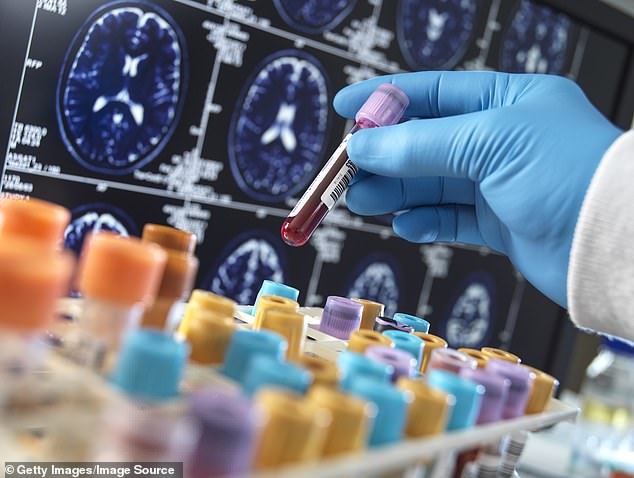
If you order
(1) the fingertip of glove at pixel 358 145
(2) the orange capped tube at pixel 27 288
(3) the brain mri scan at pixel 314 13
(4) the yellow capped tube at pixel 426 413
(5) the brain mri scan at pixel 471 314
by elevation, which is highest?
(3) the brain mri scan at pixel 314 13

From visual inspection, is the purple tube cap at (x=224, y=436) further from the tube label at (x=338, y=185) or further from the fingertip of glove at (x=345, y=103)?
the fingertip of glove at (x=345, y=103)

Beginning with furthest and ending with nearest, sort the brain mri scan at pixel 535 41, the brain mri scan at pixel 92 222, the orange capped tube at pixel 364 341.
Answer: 1. the brain mri scan at pixel 535 41
2. the brain mri scan at pixel 92 222
3. the orange capped tube at pixel 364 341

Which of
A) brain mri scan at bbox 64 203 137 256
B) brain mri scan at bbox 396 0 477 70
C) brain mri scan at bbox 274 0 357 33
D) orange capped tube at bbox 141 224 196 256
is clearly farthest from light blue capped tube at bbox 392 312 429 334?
brain mri scan at bbox 396 0 477 70

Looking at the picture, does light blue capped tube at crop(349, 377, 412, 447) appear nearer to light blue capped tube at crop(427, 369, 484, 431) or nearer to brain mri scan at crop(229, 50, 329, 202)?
light blue capped tube at crop(427, 369, 484, 431)

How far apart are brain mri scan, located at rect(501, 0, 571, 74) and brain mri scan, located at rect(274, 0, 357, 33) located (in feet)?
1.59

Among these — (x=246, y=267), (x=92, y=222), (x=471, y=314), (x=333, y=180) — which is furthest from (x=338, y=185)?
(x=471, y=314)

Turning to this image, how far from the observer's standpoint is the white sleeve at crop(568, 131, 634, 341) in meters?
0.74

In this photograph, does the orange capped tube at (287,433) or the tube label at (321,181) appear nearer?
the orange capped tube at (287,433)

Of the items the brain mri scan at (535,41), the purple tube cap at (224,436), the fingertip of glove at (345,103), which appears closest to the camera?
the purple tube cap at (224,436)

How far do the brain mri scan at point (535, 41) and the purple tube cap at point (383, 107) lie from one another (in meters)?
0.92

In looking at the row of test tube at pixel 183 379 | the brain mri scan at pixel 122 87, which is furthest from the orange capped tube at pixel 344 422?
the brain mri scan at pixel 122 87

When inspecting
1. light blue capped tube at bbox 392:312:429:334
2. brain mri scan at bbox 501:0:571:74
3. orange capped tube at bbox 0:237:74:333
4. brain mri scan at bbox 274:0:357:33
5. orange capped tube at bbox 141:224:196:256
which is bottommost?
light blue capped tube at bbox 392:312:429:334

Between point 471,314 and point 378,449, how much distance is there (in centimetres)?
146

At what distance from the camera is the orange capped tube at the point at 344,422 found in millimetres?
417
